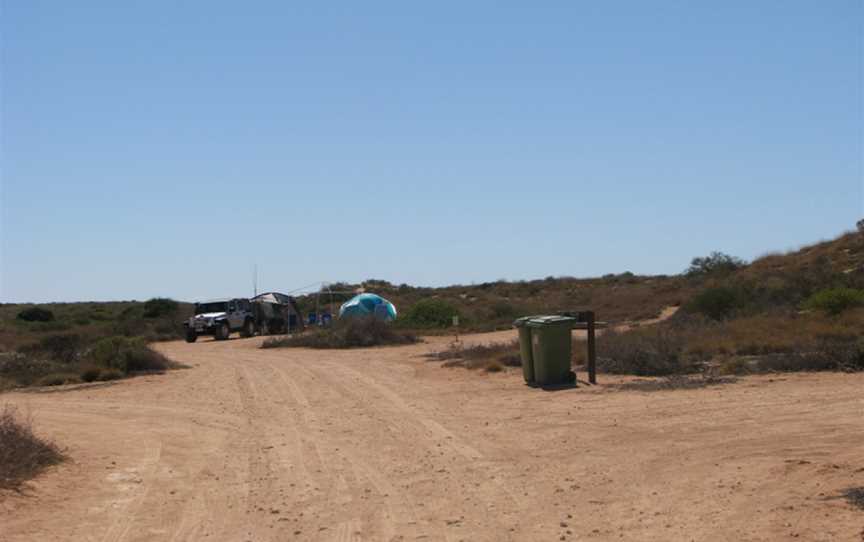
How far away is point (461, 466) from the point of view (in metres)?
11.6

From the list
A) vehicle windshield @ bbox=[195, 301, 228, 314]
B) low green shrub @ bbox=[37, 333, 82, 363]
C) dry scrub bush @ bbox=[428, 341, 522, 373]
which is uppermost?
vehicle windshield @ bbox=[195, 301, 228, 314]

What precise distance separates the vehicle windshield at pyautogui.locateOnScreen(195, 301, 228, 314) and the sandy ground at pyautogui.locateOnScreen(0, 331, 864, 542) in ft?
95.6

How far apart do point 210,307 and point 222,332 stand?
2.20m

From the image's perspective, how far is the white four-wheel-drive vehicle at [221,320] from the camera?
4709cm

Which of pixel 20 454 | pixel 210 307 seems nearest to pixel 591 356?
pixel 20 454

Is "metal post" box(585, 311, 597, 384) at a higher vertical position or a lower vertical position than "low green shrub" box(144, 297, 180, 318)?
lower

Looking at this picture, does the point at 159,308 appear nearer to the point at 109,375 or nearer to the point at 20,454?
the point at 109,375

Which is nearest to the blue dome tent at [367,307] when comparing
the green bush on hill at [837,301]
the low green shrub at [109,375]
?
the low green shrub at [109,375]

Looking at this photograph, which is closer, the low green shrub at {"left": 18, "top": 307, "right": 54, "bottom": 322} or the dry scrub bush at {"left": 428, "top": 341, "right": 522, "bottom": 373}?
the dry scrub bush at {"left": 428, "top": 341, "right": 522, "bottom": 373}

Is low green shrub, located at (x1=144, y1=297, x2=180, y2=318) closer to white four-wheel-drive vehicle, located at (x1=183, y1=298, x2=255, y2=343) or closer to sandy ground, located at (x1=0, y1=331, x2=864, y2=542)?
white four-wheel-drive vehicle, located at (x1=183, y1=298, x2=255, y2=343)

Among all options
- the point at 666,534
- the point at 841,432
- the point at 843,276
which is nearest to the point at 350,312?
the point at 843,276

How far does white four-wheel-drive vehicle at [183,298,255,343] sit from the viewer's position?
47.1 m

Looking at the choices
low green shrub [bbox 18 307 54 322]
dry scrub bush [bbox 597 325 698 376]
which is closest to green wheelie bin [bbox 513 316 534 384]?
dry scrub bush [bbox 597 325 698 376]

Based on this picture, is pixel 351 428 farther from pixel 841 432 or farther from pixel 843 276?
pixel 843 276
